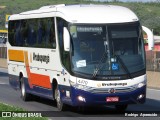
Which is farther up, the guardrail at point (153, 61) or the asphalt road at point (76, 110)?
the asphalt road at point (76, 110)

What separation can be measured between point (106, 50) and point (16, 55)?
743 cm

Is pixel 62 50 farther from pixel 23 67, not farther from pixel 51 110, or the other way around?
pixel 23 67

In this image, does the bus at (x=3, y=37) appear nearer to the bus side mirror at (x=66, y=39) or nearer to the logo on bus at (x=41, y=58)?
the logo on bus at (x=41, y=58)

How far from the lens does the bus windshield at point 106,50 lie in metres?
18.2

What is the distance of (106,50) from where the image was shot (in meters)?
18.3

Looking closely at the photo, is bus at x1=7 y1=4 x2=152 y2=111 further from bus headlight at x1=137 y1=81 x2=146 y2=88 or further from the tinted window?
the tinted window

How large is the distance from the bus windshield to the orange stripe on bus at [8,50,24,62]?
5.90 metres

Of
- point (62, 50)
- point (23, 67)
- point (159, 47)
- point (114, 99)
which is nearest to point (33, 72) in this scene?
point (23, 67)

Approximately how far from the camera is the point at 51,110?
20.2 metres

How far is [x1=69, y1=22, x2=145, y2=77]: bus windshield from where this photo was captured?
18156 mm

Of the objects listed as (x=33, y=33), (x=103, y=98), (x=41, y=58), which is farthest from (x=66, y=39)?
(x=33, y=33)

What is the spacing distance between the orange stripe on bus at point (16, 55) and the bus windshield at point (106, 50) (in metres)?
5.90

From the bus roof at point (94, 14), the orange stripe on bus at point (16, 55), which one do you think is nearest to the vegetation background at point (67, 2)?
the orange stripe on bus at point (16, 55)

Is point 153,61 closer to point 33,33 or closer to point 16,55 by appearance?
point 16,55
